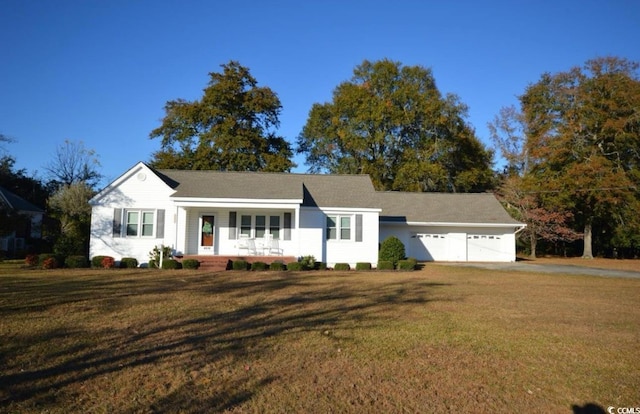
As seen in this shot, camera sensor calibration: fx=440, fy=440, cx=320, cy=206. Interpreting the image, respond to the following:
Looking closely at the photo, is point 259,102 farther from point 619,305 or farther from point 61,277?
point 619,305

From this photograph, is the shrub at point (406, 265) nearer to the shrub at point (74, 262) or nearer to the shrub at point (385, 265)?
the shrub at point (385, 265)

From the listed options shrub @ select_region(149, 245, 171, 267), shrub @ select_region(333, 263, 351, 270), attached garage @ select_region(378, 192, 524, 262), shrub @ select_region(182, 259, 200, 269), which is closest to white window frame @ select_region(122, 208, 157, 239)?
shrub @ select_region(149, 245, 171, 267)

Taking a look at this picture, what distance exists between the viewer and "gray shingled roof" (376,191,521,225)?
97.8 ft

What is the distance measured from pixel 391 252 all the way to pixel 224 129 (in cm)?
2053

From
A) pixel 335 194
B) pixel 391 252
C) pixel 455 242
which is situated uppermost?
pixel 335 194

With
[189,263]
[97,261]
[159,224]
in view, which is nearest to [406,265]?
[189,263]

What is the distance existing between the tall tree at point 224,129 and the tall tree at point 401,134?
6.45 m

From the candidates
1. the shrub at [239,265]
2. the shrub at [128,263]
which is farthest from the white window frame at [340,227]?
the shrub at [128,263]

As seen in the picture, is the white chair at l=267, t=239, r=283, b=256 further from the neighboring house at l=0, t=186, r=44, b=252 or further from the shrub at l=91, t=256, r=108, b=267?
the neighboring house at l=0, t=186, r=44, b=252

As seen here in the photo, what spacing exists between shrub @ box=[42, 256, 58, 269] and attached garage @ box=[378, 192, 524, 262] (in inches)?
731

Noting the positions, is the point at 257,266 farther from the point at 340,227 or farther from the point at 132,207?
the point at 132,207


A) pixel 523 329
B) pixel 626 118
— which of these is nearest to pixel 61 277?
pixel 523 329

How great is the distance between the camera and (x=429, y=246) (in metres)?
30.2

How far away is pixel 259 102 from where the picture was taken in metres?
39.1
